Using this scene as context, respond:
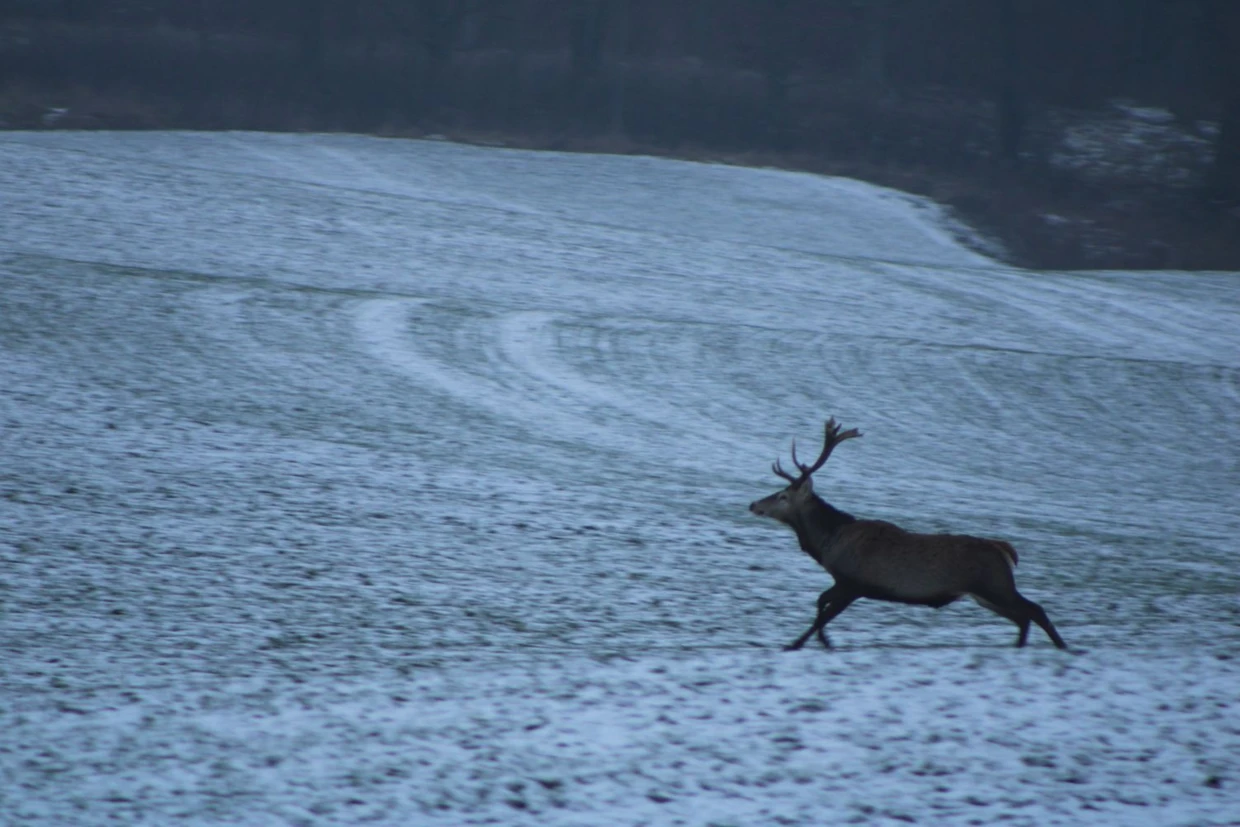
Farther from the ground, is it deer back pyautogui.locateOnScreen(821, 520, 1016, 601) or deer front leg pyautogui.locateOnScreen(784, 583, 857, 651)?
deer back pyautogui.locateOnScreen(821, 520, 1016, 601)

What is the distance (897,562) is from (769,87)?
1931 inches

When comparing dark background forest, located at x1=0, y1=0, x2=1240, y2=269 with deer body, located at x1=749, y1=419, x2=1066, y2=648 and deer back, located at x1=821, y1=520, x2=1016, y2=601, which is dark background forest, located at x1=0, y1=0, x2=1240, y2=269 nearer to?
deer body, located at x1=749, y1=419, x2=1066, y2=648

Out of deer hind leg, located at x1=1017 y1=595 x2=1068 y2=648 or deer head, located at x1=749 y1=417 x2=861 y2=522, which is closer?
deer hind leg, located at x1=1017 y1=595 x2=1068 y2=648

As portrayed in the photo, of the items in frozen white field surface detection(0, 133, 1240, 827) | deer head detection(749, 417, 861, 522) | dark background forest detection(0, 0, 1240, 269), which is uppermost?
dark background forest detection(0, 0, 1240, 269)

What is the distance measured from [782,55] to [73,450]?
1807 inches

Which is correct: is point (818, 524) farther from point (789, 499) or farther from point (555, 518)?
point (555, 518)

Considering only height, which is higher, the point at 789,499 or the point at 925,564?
the point at 789,499

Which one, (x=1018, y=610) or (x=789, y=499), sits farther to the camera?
(x=789, y=499)

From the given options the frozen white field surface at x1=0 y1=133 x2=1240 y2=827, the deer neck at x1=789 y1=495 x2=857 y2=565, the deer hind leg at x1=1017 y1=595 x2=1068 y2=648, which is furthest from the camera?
the deer neck at x1=789 y1=495 x2=857 y2=565

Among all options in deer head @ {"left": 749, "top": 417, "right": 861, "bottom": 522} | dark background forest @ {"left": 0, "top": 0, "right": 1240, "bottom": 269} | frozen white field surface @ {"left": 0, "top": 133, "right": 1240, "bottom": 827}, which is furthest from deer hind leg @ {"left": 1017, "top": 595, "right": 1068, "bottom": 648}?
dark background forest @ {"left": 0, "top": 0, "right": 1240, "bottom": 269}

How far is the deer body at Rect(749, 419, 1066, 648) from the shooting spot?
6.92 m

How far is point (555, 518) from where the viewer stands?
11062 millimetres

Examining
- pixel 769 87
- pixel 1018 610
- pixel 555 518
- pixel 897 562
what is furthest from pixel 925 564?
pixel 769 87

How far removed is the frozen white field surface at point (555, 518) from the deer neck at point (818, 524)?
2.33 feet
